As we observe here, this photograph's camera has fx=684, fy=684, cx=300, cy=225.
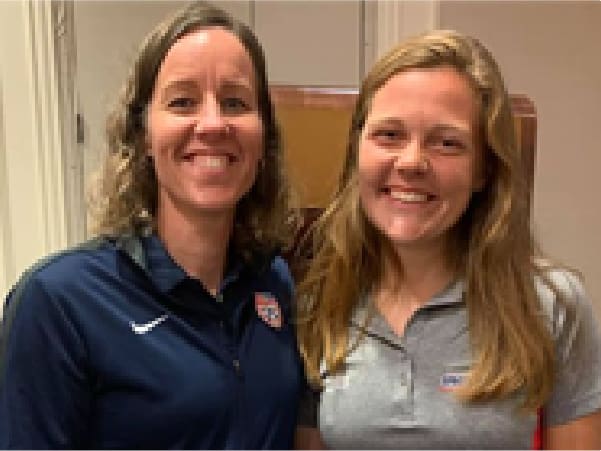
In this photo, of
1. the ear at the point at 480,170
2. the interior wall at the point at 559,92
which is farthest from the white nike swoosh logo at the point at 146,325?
the interior wall at the point at 559,92

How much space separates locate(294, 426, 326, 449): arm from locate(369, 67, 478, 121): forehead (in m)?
0.54

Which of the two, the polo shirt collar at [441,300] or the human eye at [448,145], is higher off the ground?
the human eye at [448,145]

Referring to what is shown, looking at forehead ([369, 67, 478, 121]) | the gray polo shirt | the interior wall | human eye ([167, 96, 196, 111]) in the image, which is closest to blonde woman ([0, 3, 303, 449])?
human eye ([167, 96, 196, 111])

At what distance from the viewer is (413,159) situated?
3.35ft

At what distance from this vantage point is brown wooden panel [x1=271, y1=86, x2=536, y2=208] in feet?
4.58

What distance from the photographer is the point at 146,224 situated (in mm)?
1129

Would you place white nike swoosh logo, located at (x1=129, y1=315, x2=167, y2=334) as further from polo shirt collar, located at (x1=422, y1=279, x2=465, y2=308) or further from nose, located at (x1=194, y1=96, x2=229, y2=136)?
polo shirt collar, located at (x1=422, y1=279, x2=465, y2=308)

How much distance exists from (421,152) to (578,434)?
0.53 m

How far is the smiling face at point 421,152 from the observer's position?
1036 millimetres

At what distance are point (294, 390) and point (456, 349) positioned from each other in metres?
0.27

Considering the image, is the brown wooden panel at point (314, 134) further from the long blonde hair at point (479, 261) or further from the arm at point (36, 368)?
the arm at point (36, 368)

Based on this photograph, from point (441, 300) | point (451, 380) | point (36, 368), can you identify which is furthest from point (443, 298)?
point (36, 368)

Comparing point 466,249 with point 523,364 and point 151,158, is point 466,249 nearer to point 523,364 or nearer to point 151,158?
point 523,364

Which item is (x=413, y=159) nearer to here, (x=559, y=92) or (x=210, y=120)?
(x=210, y=120)
